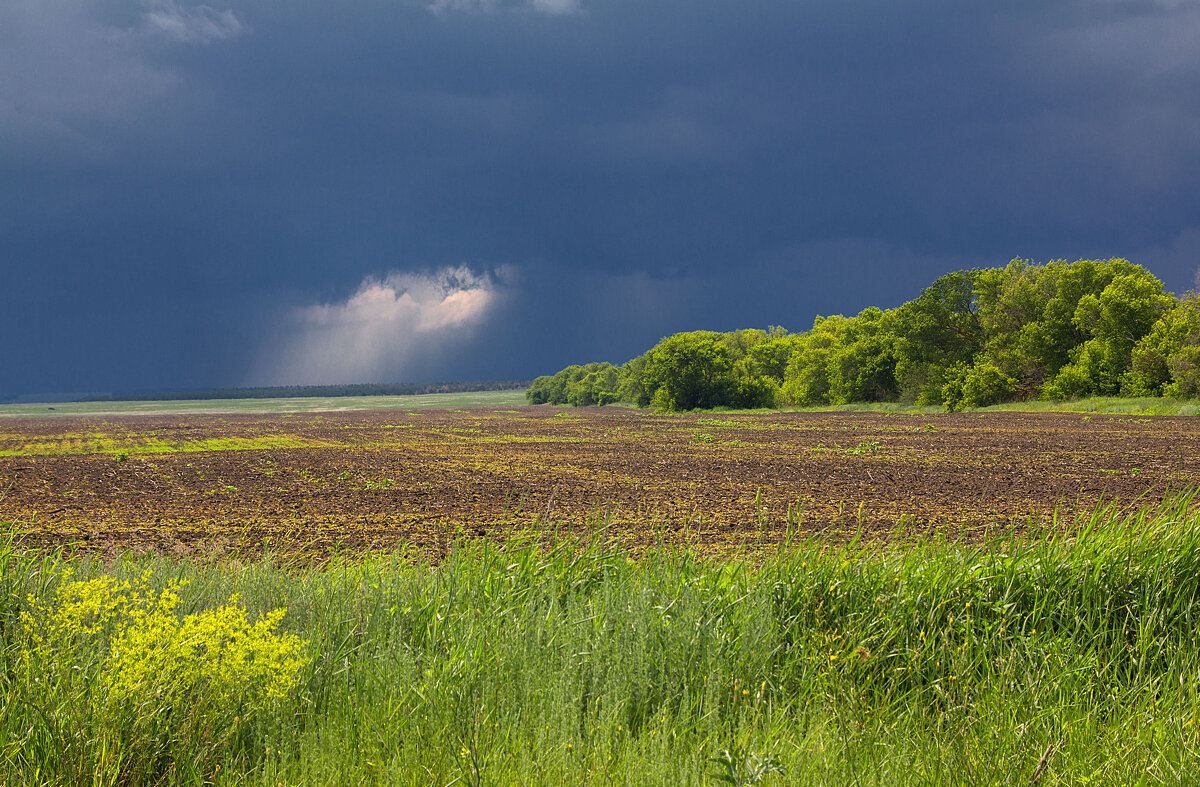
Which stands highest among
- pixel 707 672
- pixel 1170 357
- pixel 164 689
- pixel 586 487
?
pixel 1170 357

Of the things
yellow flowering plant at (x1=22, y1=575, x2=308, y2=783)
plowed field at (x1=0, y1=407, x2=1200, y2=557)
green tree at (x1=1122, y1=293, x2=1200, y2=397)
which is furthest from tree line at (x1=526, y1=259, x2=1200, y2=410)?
yellow flowering plant at (x1=22, y1=575, x2=308, y2=783)

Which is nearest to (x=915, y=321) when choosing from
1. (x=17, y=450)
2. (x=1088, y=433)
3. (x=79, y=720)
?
(x=1088, y=433)

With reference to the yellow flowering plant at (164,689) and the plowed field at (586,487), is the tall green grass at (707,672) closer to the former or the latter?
the yellow flowering plant at (164,689)

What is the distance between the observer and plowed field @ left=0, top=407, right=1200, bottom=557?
12.5m

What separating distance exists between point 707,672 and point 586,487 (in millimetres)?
15845

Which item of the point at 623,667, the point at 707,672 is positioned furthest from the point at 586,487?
the point at 623,667

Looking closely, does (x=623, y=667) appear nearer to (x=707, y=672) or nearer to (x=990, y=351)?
(x=707, y=672)

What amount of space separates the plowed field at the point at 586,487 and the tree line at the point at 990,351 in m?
20.5

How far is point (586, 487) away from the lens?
19.9m

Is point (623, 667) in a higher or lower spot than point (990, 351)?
lower

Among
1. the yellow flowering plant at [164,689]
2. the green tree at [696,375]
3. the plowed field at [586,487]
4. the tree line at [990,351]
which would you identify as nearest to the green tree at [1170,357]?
the tree line at [990,351]

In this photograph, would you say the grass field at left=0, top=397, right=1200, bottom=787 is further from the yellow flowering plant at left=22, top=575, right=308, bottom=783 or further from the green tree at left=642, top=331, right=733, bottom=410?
the green tree at left=642, top=331, right=733, bottom=410

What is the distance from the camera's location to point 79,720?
2986mm

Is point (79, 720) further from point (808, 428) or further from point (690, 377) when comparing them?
point (690, 377)
